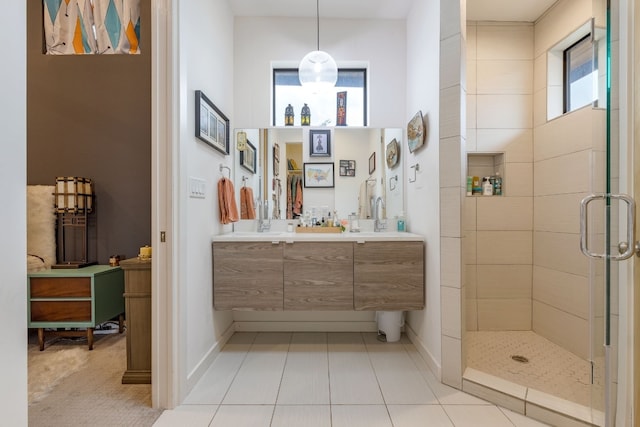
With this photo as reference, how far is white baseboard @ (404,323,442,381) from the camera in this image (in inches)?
78.4

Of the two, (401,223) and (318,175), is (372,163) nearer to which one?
(318,175)

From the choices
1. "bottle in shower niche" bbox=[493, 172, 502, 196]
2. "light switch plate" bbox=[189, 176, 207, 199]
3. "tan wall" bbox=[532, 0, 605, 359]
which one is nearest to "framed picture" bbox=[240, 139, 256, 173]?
"light switch plate" bbox=[189, 176, 207, 199]

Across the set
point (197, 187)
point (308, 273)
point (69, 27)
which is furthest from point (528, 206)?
point (69, 27)

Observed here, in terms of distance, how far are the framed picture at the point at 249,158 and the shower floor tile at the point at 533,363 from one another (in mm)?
2345

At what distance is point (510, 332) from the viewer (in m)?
2.71

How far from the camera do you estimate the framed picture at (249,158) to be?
2.87 m

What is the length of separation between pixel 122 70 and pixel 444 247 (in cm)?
315

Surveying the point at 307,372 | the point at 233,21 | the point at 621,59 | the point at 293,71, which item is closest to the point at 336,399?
the point at 307,372

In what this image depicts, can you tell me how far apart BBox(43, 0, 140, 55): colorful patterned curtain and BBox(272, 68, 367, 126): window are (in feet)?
3.99

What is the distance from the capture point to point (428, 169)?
86.9 inches

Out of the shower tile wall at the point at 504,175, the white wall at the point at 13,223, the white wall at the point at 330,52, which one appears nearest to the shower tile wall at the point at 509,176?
the shower tile wall at the point at 504,175

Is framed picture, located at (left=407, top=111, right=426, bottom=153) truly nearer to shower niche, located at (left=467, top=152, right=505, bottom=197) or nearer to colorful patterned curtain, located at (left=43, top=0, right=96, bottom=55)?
shower niche, located at (left=467, top=152, right=505, bottom=197)

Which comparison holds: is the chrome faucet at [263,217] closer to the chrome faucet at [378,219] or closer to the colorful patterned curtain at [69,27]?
the chrome faucet at [378,219]

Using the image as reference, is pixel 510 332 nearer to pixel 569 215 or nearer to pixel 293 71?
pixel 569 215
